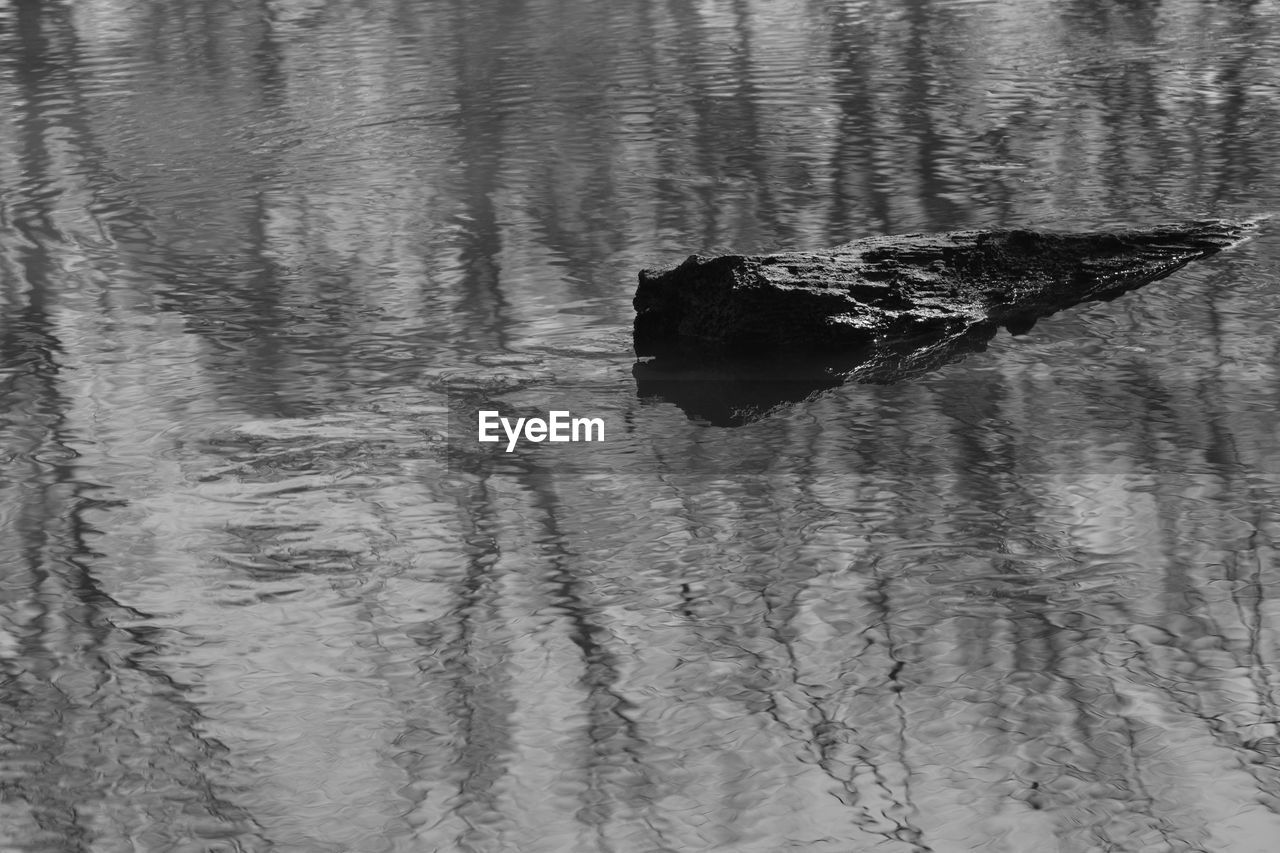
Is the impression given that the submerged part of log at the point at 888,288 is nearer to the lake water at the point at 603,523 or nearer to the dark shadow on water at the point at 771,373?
the dark shadow on water at the point at 771,373

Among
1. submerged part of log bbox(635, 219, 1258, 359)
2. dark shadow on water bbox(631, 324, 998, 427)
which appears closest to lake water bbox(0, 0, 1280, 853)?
dark shadow on water bbox(631, 324, 998, 427)

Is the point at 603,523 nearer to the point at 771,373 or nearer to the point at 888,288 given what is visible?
the point at 771,373

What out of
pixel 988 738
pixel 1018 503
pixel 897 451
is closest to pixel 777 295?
pixel 897 451

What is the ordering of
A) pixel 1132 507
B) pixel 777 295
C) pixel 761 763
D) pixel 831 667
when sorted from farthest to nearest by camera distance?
pixel 777 295
pixel 1132 507
pixel 831 667
pixel 761 763

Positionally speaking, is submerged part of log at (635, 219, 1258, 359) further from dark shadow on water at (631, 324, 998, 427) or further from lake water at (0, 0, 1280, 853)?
lake water at (0, 0, 1280, 853)

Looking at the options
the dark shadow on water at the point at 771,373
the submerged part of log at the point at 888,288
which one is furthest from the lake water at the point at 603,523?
the submerged part of log at the point at 888,288

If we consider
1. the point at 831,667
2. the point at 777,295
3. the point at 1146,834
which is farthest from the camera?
the point at 777,295

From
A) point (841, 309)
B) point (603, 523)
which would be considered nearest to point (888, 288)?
point (841, 309)

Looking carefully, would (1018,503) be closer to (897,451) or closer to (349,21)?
(897,451)
